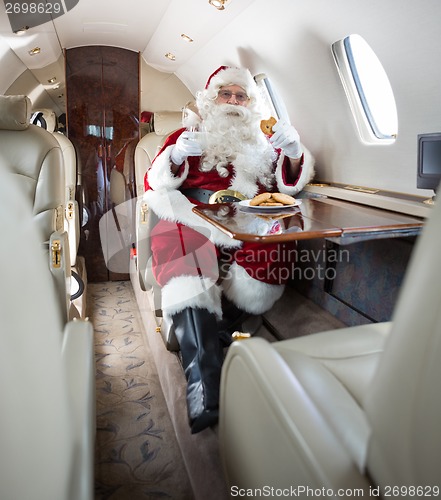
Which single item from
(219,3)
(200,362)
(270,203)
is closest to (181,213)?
(270,203)

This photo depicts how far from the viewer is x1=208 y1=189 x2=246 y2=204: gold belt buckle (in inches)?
96.4

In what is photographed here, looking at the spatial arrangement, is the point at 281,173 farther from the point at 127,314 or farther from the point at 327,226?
the point at 127,314

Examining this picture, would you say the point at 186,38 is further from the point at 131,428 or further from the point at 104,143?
the point at 131,428

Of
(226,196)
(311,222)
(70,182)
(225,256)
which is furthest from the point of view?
(70,182)

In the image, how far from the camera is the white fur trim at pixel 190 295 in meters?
2.06

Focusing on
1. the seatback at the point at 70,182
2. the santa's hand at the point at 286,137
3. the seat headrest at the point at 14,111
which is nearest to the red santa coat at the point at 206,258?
the santa's hand at the point at 286,137

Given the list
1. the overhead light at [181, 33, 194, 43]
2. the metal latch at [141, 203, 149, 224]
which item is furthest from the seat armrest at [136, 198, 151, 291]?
the overhead light at [181, 33, 194, 43]

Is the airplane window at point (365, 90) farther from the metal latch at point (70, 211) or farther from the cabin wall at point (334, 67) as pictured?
the metal latch at point (70, 211)

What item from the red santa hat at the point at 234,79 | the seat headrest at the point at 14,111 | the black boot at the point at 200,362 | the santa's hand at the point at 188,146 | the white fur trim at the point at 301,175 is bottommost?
the black boot at the point at 200,362

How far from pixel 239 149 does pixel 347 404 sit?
1929 millimetres

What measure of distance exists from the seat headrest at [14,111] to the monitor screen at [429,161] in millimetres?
2061

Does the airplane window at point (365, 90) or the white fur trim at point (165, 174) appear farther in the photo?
the white fur trim at point (165, 174)

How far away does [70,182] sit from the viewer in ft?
11.9

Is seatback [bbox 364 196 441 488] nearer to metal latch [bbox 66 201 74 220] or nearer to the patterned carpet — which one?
the patterned carpet
